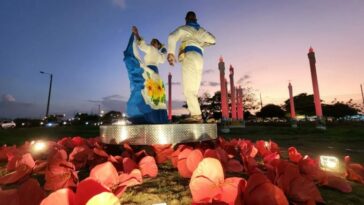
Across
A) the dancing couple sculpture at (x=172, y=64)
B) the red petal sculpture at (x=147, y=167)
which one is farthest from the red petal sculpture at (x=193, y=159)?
the dancing couple sculpture at (x=172, y=64)

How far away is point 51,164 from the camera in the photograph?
1.62 m

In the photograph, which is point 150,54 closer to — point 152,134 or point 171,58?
point 171,58

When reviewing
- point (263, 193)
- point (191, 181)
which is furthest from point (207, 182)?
point (263, 193)

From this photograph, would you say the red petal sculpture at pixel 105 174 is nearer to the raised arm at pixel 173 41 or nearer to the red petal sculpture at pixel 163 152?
the red petal sculpture at pixel 163 152

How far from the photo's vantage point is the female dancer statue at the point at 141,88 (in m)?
3.45

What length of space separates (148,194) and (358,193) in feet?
5.15

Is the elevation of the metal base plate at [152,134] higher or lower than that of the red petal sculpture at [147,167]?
higher

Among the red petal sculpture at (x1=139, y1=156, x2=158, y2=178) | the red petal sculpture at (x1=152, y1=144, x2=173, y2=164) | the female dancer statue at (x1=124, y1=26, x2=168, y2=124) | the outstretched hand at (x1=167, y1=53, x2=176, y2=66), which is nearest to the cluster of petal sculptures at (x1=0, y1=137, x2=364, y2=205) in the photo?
the red petal sculpture at (x1=139, y1=156, x2=158, y2=178)

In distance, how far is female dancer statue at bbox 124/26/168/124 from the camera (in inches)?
136

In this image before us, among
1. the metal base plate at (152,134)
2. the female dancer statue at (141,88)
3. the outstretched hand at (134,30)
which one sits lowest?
the metal base plate at (152,134)

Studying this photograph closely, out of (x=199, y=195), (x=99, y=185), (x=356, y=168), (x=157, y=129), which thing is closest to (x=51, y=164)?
(x=99, y=185)

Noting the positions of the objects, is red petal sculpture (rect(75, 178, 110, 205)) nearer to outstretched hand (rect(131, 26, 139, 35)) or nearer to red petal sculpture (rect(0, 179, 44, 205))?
red petal sculpture (rect(0, 179, 44, 205))

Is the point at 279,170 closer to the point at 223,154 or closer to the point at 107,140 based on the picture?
the point at 223,154

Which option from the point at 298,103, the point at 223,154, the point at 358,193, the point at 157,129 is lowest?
the point at 358,193
